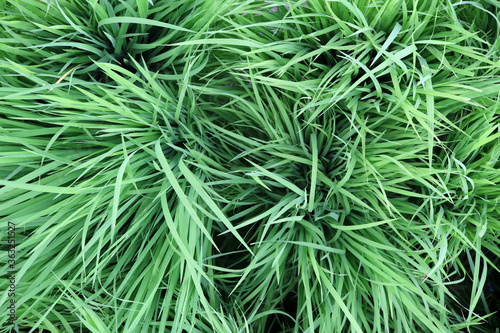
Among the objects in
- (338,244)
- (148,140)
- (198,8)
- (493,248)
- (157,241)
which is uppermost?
(198,8)

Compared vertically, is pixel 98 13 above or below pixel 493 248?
above

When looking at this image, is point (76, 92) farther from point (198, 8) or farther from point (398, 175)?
point (398, 175)

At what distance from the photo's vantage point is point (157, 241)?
1.93 feet

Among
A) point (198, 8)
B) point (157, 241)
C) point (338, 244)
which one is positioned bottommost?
point (338, 244)

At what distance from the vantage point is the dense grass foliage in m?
0.52

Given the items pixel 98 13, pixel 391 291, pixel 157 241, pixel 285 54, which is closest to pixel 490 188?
pixel 391 291

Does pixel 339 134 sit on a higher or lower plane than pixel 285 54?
lower

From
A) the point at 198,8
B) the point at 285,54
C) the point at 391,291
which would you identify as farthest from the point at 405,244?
the point at 198,8

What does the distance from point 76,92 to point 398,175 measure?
533mm

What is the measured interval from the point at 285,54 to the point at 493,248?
1.52ft

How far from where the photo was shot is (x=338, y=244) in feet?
1.90

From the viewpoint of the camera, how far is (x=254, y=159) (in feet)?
2.04

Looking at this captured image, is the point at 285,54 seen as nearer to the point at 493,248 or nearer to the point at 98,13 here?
the point at 98,13

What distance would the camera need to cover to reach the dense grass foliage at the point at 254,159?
52cm
